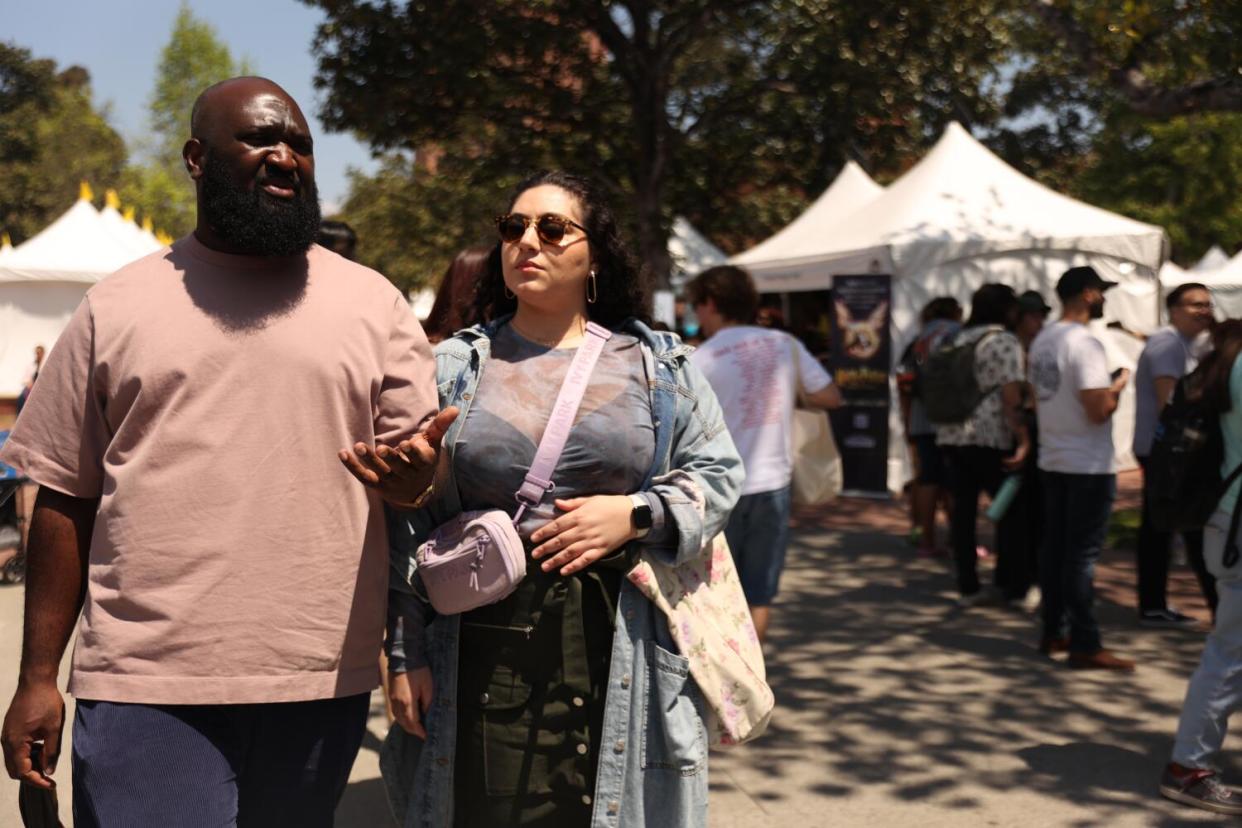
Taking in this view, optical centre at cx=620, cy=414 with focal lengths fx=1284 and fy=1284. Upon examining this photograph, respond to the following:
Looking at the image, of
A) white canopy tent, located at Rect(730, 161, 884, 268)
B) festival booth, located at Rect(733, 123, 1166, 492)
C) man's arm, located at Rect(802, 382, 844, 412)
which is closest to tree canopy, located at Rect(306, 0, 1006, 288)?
white canopy tent, located at Rect(730, 161, 884, 268)

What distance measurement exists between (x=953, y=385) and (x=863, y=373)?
5732 mm

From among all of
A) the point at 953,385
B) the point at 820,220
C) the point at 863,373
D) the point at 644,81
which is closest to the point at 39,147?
the point at 644,81

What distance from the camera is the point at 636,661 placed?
259 centimetres

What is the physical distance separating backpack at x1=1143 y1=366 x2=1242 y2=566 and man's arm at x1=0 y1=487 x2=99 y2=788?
371 cm

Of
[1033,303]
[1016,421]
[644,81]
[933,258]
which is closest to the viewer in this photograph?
[1016,421]

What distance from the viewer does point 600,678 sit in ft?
8.59

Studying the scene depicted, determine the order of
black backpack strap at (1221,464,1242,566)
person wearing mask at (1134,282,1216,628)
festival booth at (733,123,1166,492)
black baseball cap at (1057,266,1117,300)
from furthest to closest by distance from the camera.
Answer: festival booth at (733,123,1166,492)
person wearing mask at (1134,282,1216,628)
black baseball cap at (1057,266,1117,300)
black backpack strap at (1221,464,1242,566)

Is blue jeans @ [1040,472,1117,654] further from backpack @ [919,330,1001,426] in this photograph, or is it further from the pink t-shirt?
the pink t-shirt

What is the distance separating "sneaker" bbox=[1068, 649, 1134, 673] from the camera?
6.14m

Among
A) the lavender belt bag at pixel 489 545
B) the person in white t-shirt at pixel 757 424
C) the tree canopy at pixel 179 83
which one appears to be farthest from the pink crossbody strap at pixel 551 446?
the tree canopy at pixel 179 83

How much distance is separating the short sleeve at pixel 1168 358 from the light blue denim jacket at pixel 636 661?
17.6 ft

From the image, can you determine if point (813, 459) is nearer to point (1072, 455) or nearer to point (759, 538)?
point (759, 538)

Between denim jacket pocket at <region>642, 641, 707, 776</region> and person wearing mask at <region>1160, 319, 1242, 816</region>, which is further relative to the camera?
person wearing mask at <region>1160, 319, 1242, 816</region>

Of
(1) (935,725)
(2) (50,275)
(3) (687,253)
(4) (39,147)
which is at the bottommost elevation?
(1) (935,725)
